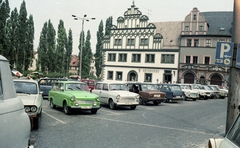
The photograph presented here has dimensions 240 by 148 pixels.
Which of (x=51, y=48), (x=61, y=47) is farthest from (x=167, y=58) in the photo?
(x=61, y=47)

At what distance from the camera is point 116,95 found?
1595 cm

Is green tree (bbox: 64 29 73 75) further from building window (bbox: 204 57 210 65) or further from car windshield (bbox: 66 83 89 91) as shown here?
car windshield (bbox: 66 83 89 91)

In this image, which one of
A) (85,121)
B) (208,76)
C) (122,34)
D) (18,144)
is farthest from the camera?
(122,34)

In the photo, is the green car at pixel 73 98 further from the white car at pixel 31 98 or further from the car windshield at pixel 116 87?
the car windshield at pixel 116 87

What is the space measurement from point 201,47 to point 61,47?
3607cm

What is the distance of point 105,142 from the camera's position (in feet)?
24.7

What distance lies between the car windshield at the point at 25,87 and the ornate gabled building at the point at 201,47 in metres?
41.7

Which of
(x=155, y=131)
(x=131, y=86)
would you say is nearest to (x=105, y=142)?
(x=155, y=131)

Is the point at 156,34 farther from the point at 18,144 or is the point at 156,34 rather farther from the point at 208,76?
the point at 18,144

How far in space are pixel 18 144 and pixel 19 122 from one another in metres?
0.25

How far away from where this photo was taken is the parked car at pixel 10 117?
8.81 feet

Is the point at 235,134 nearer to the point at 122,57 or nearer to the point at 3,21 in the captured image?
the point at 3,21

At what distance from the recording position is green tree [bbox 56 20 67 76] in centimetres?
6671

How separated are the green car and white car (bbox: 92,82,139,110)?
2479mm
